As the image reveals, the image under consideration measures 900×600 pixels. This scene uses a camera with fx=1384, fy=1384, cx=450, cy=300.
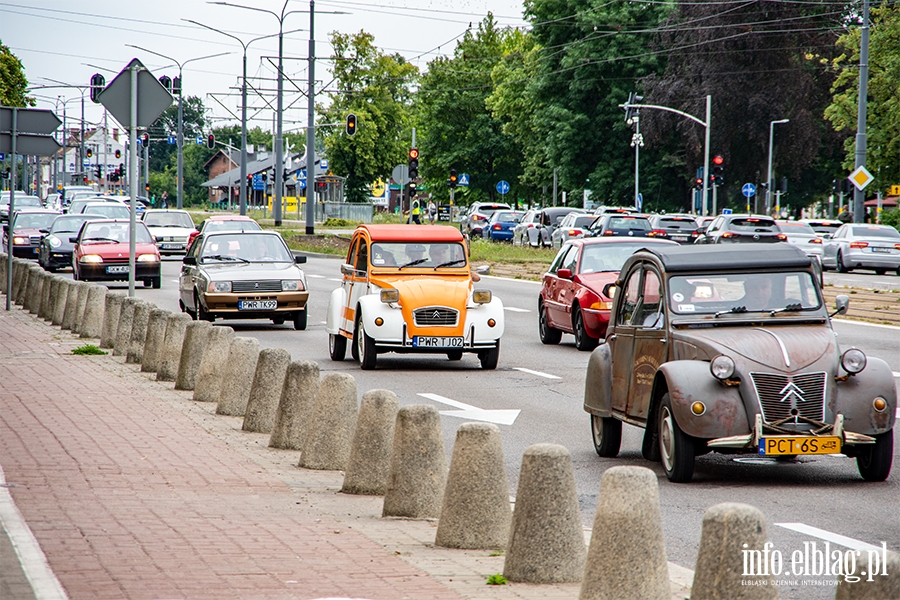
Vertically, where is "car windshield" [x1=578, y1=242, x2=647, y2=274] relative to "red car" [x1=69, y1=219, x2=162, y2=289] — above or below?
above

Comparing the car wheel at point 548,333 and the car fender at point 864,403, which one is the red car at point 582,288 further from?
the car fender at point 864,403

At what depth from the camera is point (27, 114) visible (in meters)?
22.0

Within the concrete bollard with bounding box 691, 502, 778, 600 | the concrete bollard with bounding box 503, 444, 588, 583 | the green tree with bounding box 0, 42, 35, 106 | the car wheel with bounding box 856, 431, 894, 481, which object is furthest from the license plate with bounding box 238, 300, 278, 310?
the green tree with bounding box 0, 42, 35, 106

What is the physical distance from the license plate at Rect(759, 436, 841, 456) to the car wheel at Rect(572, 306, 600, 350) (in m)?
10.7

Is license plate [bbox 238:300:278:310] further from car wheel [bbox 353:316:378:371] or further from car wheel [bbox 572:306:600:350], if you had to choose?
car wheel [bbox 353:316:378:371]

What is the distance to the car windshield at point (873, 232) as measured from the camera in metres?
43.2

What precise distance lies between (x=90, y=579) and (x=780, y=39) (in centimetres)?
6505

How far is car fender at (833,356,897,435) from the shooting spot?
29.6ft

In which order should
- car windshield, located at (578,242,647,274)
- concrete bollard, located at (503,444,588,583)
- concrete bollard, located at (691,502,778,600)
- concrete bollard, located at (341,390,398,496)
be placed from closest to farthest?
1. concrete bollard, located at (691,502,778,600)
2. concrete bollard, located at (503,444,588,583)
3. concrete bollard, located at (341,390,398,496)
4. car windshield, located at (578,242,647,274)

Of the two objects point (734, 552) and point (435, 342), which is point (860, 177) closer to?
point (435, 342)

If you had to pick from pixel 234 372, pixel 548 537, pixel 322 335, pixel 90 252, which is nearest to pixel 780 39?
pixel 90 252

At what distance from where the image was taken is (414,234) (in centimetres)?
1767

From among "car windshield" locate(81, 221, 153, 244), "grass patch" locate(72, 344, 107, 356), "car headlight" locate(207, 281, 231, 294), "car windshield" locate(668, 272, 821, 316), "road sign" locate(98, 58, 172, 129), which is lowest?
"grass patch" locate(72, 344, 107, 356)

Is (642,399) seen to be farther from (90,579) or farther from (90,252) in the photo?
(90,252)
